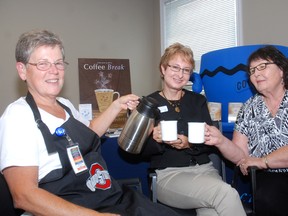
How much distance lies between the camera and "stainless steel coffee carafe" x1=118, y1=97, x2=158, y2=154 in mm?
1357

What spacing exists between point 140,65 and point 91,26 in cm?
71

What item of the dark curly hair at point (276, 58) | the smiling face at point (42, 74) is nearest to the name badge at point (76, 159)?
the smiling face at point (42, 74)

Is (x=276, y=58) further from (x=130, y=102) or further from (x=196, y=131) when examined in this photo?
(x=130, y=102)

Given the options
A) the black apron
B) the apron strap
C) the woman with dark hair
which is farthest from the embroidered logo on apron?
the woman with dark hair

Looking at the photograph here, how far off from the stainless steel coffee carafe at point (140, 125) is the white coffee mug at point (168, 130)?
68 millimetres

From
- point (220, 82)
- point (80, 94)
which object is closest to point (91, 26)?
point (80, 94)

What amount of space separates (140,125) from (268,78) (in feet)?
2.49

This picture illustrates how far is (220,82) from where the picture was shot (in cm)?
203

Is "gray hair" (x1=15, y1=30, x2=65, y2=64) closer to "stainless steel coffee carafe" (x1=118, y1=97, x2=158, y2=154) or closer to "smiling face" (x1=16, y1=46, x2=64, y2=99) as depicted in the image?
"smiling face" (x1=16, y1=46, x2=64, y2=99)

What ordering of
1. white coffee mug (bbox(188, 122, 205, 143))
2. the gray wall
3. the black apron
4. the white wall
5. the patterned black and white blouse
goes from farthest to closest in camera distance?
the white wall, the gray wall, the patterned black and white blouse, white coffee mug (bbox(188, 122, 205, 143)), the black apron

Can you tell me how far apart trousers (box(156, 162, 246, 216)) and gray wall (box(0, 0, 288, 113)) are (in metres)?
1.48

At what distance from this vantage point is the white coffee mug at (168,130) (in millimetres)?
1352

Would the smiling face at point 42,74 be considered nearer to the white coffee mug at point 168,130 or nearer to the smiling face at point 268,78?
the white coffee mug at point 168,130

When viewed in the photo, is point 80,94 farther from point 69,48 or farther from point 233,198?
point 233,198
